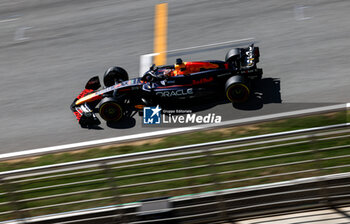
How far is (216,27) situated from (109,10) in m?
4.91

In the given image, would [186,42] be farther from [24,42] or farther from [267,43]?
[24,42]

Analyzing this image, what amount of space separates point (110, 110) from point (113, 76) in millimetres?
1558

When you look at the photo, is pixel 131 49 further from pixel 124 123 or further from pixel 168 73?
pixel 124 123

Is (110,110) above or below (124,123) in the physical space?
above

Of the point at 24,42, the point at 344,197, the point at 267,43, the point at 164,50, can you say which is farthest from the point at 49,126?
the point at 344,197

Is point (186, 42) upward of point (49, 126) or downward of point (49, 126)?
upward

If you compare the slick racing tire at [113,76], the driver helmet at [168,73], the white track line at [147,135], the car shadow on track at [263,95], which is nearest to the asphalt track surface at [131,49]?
the car shadow on track at [263,95]

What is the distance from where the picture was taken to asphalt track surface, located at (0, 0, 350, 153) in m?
11.7

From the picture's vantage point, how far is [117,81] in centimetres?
1258

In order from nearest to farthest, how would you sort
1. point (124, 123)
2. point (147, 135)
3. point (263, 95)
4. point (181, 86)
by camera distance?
point (147, 135) → point (181, 86) → point (124, 123) → point (263, 95)

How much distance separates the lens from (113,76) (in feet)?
41.9
